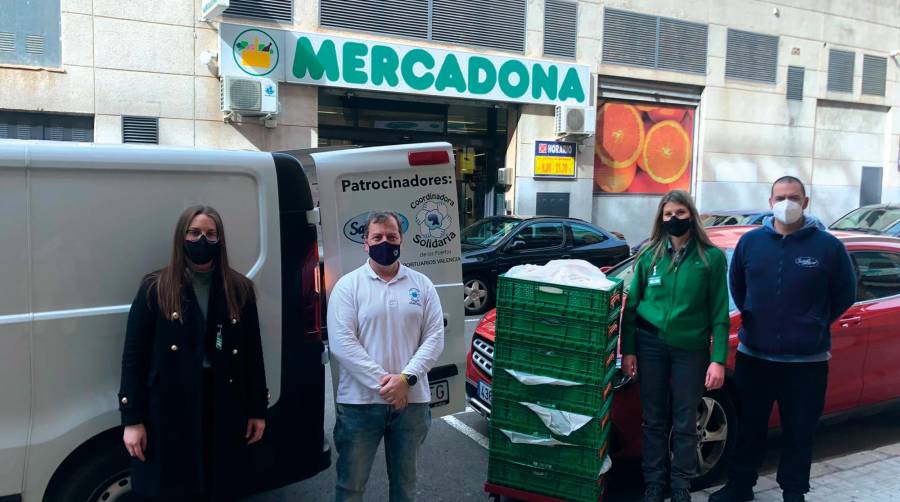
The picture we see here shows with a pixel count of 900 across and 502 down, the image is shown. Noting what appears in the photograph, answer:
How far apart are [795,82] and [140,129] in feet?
57.4

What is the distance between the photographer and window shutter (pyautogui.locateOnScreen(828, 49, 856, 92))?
20223 millimetres

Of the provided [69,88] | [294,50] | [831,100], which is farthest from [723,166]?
[69,88]

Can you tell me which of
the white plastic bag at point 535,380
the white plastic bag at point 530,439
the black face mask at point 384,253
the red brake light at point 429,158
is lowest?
the white plastic bag at point 530,439

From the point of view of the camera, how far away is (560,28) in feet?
53.6

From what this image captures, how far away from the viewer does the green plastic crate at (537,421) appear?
3.61 metres

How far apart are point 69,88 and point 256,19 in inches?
142

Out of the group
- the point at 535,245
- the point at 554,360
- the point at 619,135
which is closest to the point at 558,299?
the point at 554,360

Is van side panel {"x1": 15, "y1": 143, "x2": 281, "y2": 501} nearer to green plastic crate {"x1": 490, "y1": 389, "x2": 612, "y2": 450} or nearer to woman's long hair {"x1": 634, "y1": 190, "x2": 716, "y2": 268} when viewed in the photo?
green plastic crate {"x1": 490, "y1": 389, "x2": 612, "y2": 450}

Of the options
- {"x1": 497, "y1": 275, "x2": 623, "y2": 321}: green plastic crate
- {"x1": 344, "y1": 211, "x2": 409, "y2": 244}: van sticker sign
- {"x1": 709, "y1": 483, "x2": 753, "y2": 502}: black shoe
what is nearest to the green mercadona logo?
{"x1": 344, "y1": 211, "x2": 409, "y2": 244}: van sticker sign

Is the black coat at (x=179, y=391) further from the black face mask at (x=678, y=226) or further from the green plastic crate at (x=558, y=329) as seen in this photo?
the black face mask at (x=678, y=226)

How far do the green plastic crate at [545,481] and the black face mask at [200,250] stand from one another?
1.99m

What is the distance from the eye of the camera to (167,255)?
3.06 meters

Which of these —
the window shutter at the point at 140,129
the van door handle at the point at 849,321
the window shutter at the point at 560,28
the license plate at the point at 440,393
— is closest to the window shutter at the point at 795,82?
the window shutter at the point at 560,28

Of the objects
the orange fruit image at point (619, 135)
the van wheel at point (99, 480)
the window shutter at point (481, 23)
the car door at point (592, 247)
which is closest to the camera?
the van wheel at point (99, 480)
